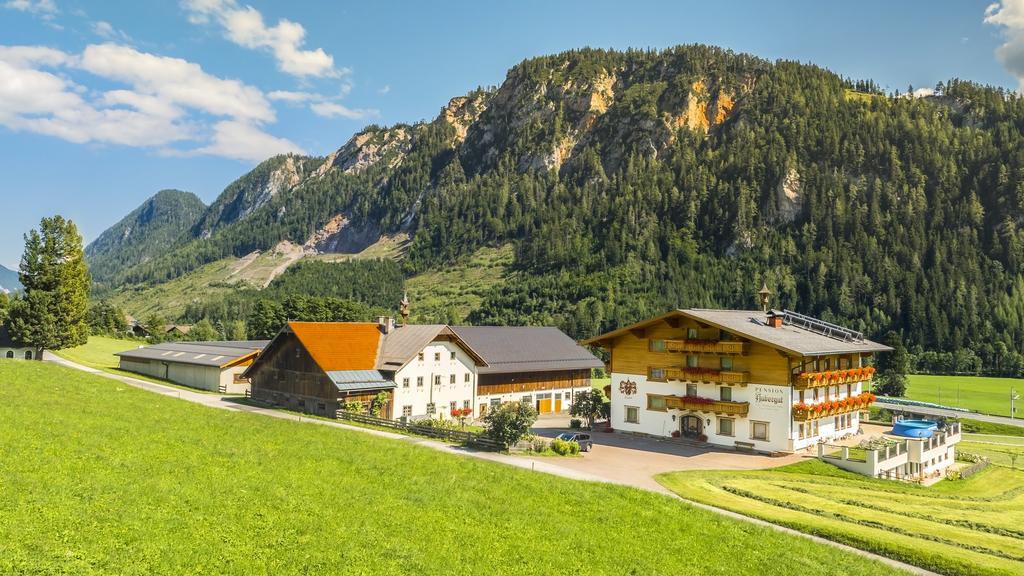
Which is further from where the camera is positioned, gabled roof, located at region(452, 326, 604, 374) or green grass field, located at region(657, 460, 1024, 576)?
gabled roof, located at region(452, 326, 604, 374)

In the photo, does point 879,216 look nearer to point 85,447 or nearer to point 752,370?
point 752,370

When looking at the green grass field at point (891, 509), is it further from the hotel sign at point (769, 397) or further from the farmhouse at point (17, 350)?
the farmhouse at point (17, 350)

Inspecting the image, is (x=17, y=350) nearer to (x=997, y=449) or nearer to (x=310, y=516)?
(x=310, y=516)

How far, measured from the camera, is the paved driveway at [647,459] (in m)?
35.6

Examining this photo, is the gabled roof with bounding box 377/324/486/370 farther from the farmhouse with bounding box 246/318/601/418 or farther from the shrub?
the shrub

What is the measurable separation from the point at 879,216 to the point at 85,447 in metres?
219

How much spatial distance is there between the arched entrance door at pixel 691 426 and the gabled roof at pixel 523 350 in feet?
65.5

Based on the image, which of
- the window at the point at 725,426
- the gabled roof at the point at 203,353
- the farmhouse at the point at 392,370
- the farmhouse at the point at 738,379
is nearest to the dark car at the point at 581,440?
the farmhouse at the point at 738,379

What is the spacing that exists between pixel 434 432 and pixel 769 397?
23992mm

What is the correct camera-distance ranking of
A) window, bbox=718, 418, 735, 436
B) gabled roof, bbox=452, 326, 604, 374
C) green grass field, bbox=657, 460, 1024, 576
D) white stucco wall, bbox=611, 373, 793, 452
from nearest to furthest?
1. green grass field, bbox=657, 460, 1024, 576
2. white stucco wall, bbox=611, 373, 793, 452
3. window, bbox=718, 418, 735, 436
4. gabled roof, bbox=452, 326, 604, 374

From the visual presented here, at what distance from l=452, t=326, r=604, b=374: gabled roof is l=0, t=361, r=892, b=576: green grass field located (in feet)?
117

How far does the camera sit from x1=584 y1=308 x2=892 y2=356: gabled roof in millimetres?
45562

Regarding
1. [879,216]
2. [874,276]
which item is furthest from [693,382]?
[879,216]

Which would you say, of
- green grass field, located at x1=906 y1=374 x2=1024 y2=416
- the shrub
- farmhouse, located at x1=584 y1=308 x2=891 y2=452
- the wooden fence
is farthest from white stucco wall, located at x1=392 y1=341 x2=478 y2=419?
green grass field, located at x1=906 y1=374 x2=1024 y2=416
